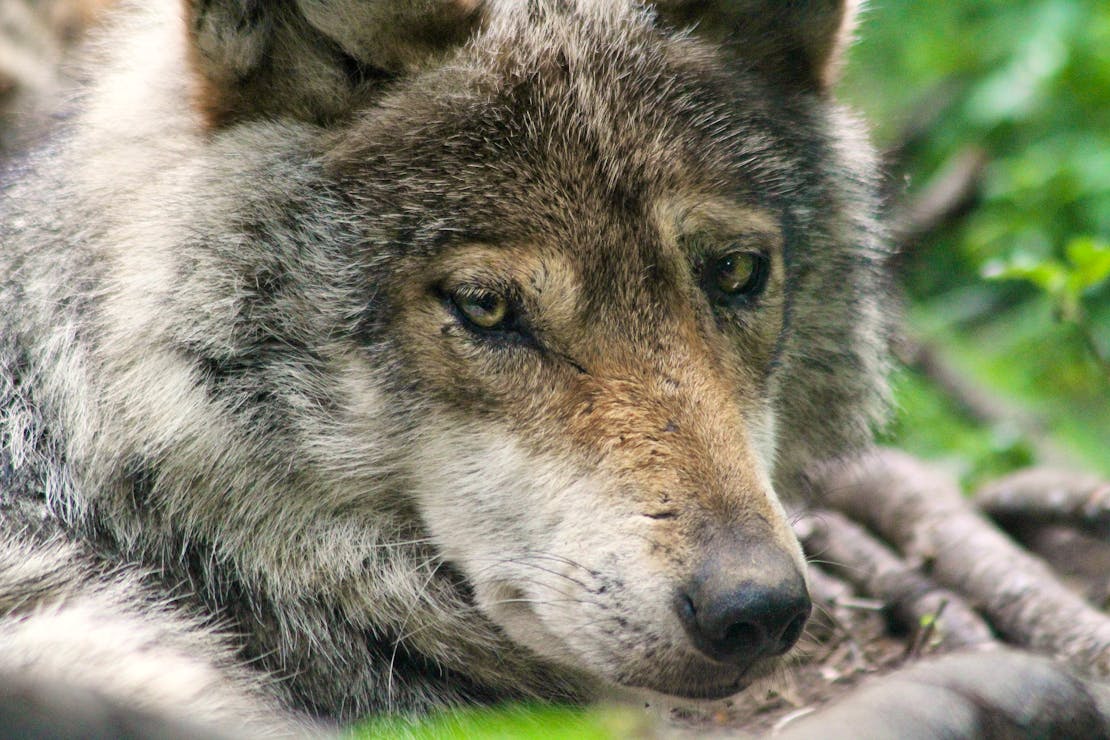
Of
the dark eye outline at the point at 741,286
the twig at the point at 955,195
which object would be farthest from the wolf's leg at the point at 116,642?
the twig at the point at 955,195

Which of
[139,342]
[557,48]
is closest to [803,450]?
[557,48]

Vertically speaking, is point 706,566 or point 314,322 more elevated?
point 314,322

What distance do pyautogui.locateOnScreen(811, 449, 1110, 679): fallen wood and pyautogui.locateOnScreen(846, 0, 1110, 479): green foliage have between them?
0.71 metres

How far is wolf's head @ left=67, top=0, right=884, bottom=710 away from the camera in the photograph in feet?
11.5

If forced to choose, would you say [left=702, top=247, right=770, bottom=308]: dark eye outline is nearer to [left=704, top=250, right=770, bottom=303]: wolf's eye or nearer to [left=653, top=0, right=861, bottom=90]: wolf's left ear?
[left=704, top=250, right=770, bottom=303]: wolf's eye

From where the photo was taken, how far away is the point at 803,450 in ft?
14.9

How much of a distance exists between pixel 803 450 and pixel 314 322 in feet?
6.37

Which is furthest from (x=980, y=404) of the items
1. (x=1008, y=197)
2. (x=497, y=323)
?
(x=497, y=323)

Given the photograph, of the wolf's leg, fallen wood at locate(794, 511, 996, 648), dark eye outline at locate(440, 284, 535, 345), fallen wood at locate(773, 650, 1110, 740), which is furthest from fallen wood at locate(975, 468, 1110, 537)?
the wolf's leg

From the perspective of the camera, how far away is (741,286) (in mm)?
3889

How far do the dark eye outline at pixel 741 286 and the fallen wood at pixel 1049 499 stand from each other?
1.94 m

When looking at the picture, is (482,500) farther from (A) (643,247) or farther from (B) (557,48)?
(B) (557,48)

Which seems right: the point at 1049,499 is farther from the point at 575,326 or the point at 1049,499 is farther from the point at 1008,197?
the point at 1008,197

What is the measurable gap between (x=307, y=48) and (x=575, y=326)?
1157mm
